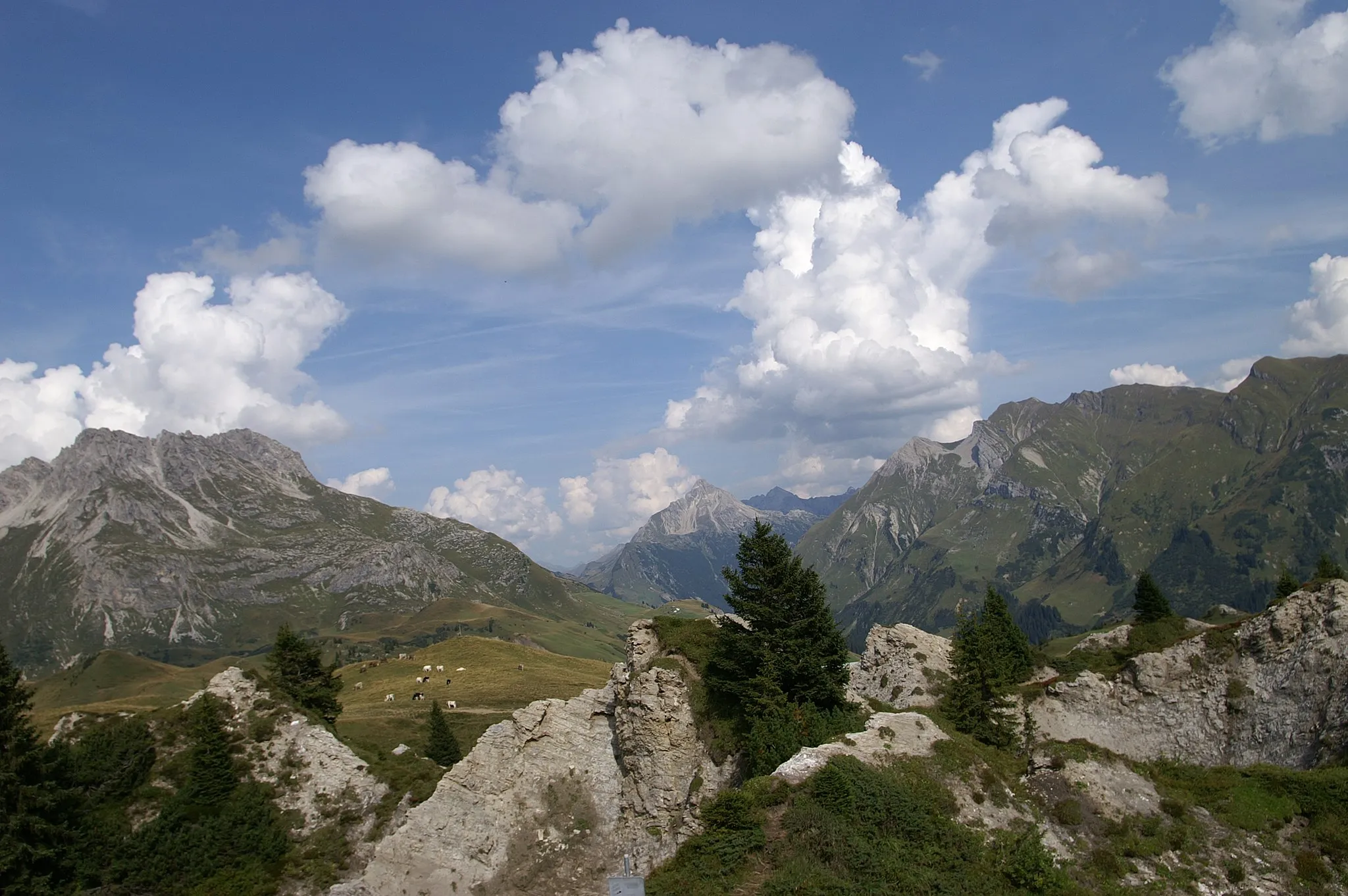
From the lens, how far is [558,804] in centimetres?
4294

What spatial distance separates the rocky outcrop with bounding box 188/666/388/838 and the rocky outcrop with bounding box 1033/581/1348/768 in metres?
43.5

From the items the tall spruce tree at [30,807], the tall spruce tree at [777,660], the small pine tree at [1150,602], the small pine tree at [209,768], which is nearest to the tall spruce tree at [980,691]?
the tall spruce tree at [777,660]

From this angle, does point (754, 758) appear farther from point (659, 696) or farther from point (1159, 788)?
point (1159, 788)

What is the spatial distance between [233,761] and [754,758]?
3163 cm

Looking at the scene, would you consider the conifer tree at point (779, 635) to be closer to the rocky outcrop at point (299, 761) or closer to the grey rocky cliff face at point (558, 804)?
the grey rocky cliff face at point (558, 804)

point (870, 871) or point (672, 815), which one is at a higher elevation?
point (870, 871)

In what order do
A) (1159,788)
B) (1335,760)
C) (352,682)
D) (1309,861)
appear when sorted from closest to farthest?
(1309,861) < (1159,788) < (1335,760) < (352,682)

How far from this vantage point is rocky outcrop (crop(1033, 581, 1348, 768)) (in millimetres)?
37000

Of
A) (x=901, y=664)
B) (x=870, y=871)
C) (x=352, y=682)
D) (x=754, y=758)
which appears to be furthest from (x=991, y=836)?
(x=352, y=682)

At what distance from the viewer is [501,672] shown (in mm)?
151625

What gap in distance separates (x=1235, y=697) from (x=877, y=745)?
82.6ft

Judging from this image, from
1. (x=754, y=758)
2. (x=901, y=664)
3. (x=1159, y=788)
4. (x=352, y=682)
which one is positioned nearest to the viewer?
(x=1159, y=788)

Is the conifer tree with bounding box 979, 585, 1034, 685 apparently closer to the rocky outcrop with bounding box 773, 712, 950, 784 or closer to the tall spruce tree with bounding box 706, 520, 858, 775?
the tall spruce tree with bounding box 706, 520, 858, 775

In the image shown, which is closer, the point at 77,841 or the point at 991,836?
the point at 991,836
